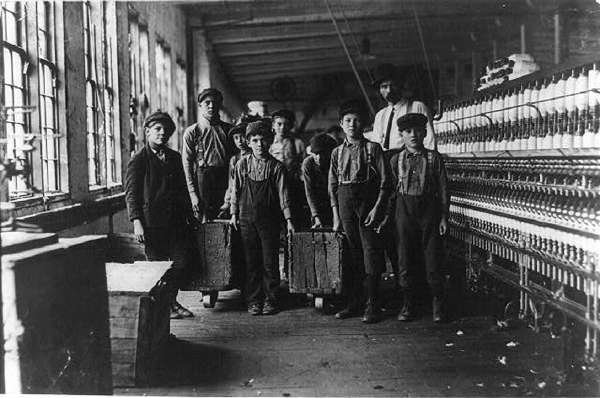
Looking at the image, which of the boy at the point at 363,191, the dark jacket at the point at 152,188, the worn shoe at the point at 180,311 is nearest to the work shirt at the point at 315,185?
the boy at the point at 363,191

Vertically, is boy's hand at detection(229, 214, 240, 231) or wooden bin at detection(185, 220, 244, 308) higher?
boy's hand at detection(229, 214, 240, 231)

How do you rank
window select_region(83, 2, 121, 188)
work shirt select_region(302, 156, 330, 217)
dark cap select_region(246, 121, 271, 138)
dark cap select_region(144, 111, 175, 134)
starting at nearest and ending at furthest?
dark cap select_region(144, 111, 175, 134), dark cap select_region(246, 121, 271, 138), work shirt select_region(302, 156, 330, 217), window select_region(83, 2, 121, 188)

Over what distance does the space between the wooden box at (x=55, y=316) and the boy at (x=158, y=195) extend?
1452 mm

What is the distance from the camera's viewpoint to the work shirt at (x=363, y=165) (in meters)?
4.54

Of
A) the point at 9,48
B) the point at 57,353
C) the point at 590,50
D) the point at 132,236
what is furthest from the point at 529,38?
the point at 57,353

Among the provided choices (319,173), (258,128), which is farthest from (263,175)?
(319,173)

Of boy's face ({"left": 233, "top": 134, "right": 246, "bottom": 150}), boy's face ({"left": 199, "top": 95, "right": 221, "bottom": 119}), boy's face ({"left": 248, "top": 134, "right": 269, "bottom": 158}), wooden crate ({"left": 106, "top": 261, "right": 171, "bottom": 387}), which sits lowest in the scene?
wooden crate ({"left": 106, "top": 261, "right": 171, "bottom": 387})

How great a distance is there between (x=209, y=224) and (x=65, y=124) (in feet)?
5.74

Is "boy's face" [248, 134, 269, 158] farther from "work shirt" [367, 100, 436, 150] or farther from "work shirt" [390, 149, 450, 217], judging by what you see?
"work shirt" [367, 100, 436, 150]

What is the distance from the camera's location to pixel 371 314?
4547mm

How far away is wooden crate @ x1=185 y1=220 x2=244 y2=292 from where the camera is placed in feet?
15.6

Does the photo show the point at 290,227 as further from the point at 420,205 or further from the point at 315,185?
the point at 420,205

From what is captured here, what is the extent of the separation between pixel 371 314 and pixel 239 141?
1933mm

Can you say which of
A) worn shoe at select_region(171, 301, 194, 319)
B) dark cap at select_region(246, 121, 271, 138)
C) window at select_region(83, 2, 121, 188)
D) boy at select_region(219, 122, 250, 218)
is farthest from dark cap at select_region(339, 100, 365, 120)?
window at select_region(83, 2, 121, 188)
